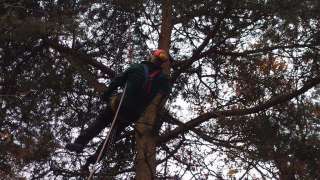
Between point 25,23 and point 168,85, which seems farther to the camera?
point 168,85

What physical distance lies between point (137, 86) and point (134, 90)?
67 millimetres

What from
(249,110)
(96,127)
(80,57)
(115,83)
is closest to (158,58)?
(115,83)

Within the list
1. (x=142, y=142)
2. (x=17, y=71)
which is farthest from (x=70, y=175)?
(x=17, y=71)

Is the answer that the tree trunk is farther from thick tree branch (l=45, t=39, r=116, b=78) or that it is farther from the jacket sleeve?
thick tree branch (l=45, t=39, r=116, b=78)

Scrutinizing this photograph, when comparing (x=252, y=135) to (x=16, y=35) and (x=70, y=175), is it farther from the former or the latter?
(x=16, y=35)

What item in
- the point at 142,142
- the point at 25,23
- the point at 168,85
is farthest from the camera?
the point at 142,142

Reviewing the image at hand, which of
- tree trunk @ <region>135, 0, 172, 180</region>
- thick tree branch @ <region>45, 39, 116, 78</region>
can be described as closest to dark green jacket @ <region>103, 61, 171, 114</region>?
tree trunk @ <region>135, 0, 172, 180</region>

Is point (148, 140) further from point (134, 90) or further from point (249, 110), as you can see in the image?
point (249, 110)

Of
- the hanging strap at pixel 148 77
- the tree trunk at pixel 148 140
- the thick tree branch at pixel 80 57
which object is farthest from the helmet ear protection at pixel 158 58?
the thick tree branch at pixel 80 57

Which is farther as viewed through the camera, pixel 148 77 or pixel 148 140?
pixel 148 140

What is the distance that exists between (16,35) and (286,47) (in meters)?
4.09

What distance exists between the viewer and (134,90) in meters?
6.28

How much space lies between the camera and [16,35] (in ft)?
20.0

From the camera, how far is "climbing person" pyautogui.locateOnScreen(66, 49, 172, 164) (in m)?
6.21
